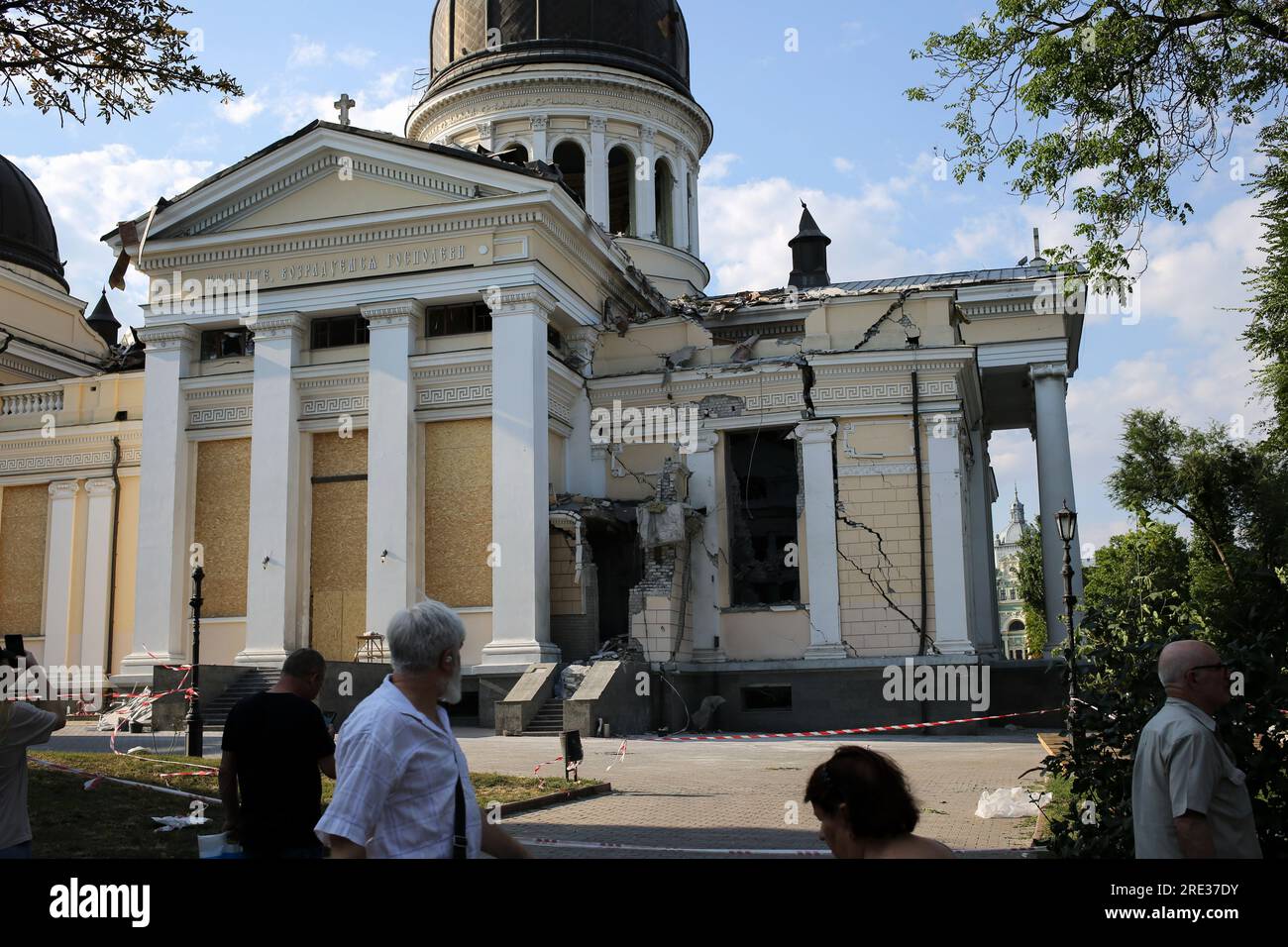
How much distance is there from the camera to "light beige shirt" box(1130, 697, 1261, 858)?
5.10 m

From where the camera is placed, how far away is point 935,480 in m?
27.8

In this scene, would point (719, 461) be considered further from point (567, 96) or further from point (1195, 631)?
point (1195, 631)

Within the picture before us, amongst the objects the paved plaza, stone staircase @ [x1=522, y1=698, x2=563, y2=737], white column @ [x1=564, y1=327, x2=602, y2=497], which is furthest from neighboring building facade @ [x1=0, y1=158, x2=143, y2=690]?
stone staircase @ [x1=522, y1=698, x2=563, y2=737]

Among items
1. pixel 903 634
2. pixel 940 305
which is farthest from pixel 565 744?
pixel 940 305

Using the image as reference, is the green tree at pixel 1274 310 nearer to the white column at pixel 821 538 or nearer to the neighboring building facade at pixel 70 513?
the white column at pixel 821 538

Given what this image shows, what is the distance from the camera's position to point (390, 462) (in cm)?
2856

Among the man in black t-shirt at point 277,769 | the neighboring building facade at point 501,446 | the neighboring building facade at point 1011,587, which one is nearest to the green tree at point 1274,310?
the neighboring building facade at point 501,446

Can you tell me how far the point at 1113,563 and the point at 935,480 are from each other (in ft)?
104

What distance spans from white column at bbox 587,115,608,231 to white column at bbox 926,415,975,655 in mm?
15783

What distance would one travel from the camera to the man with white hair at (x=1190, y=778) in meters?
5.05

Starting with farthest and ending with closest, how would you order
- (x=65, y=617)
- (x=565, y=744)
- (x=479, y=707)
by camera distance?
1. (x=65, y=617)
2. (x=479, y=707)
3. (x=565, y=744)

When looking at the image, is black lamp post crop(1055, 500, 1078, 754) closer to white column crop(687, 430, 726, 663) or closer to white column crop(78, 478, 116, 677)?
white column crop(687, 430, 726, 663)

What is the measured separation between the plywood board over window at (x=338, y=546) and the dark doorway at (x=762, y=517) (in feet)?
29.0

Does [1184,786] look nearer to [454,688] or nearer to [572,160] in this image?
[454,688]
